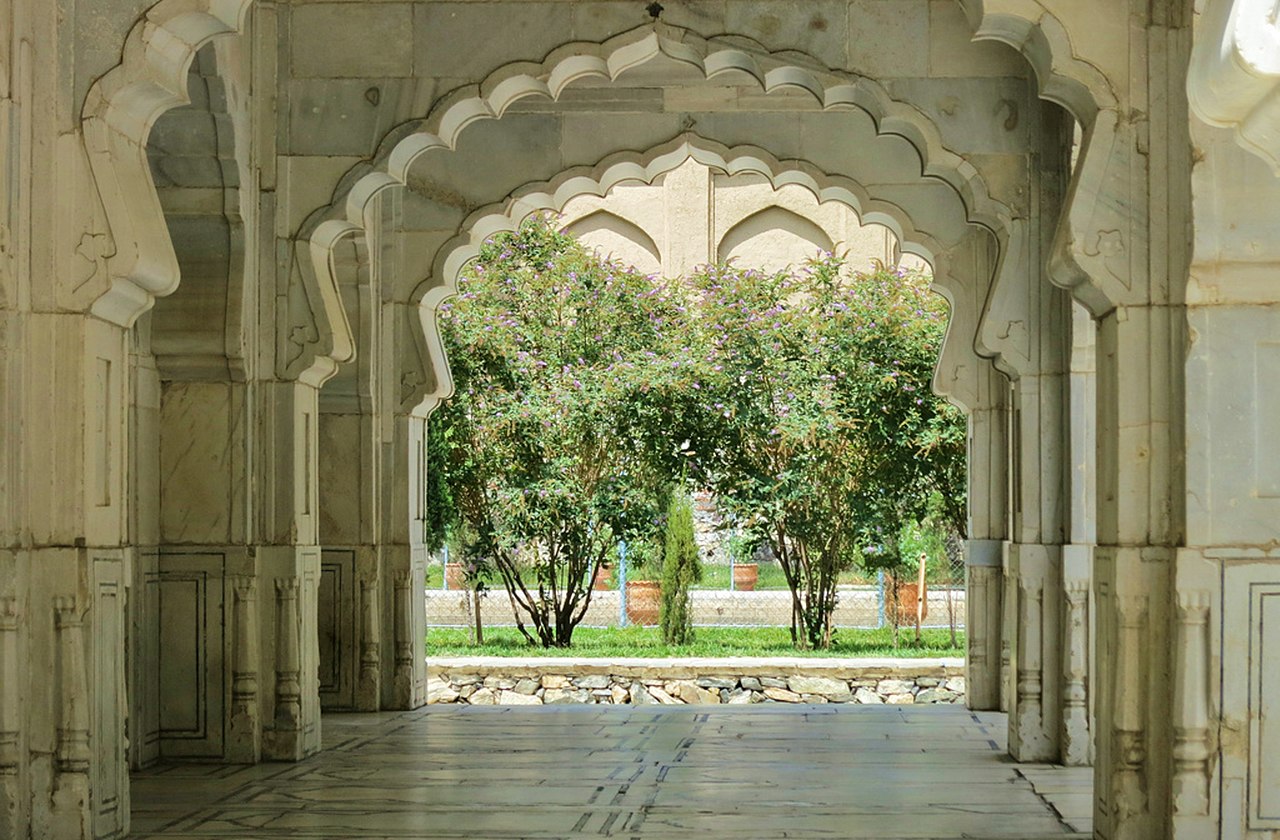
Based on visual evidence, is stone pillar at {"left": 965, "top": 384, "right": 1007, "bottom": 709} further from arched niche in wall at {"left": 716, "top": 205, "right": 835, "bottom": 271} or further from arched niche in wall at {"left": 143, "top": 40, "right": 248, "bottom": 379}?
arched niche in wall at {"left": 716, "top": 205, "right": 835, "bottom": 271}

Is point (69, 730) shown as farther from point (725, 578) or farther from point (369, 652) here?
point (725, 578)

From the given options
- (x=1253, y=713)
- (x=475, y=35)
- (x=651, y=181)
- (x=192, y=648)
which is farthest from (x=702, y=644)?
(x=1253, y=713)

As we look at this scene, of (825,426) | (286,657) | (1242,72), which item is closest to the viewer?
(1242,72)

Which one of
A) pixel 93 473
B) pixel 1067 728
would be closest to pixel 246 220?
pixel 93 473

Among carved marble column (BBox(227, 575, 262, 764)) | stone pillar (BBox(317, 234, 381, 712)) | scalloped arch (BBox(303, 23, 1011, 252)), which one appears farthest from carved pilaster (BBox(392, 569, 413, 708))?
scalloped arch (BBox(303, 23, 1011, 252))

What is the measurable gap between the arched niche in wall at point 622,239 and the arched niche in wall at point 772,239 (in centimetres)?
137

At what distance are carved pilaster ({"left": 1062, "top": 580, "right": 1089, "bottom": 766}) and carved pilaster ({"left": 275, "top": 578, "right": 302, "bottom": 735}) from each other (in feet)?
13.1

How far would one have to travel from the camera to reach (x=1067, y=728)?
8.83 metres

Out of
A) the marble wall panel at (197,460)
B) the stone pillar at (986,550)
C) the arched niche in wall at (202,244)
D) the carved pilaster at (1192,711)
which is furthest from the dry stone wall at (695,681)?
the carved pilaster at (1192,711)

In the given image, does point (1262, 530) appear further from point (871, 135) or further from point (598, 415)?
point (598, 415)

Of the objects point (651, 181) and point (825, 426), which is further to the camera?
point (825, 426)

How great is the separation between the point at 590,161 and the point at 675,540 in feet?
24.8

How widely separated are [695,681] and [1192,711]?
34.2ft

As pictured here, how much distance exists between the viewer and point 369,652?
38.1 ft
